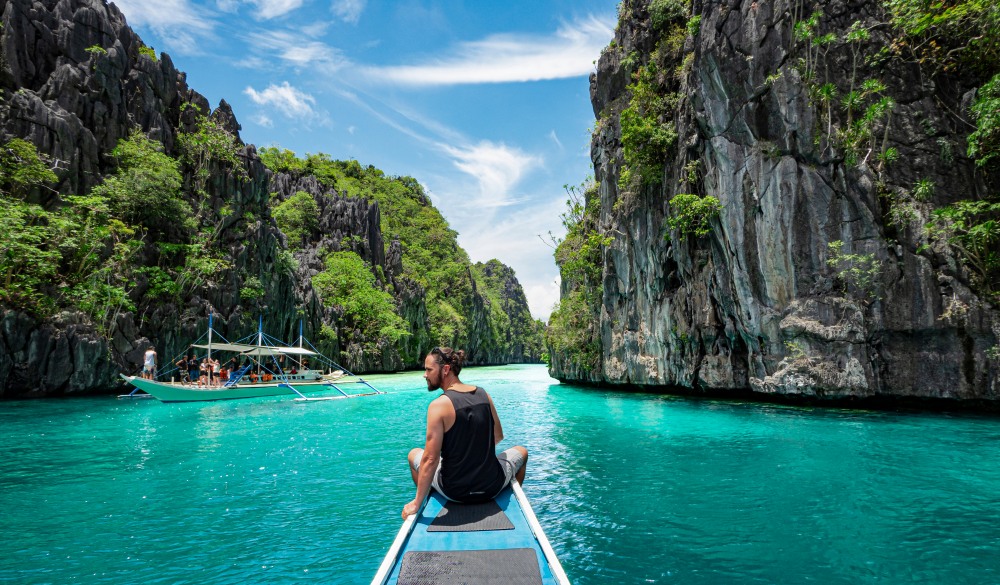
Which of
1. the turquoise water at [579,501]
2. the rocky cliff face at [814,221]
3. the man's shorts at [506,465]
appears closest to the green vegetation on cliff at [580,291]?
the rocky cliff face at [814,221]

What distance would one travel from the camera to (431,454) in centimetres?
405

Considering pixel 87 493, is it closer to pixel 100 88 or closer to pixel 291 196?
pixel 100 88

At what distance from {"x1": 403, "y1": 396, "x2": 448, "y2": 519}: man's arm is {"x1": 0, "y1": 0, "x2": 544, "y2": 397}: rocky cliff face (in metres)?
25.1

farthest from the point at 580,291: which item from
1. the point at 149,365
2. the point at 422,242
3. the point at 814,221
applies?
the point at 422,242

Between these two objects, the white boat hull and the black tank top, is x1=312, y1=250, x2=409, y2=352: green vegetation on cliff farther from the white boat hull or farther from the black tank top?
the black tank top

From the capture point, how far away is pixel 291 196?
175ft

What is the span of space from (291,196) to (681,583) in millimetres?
56461

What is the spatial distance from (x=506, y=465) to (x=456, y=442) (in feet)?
3.05

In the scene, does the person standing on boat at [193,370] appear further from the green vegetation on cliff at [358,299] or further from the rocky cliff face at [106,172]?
the green vegetation on cliff at [358,299]

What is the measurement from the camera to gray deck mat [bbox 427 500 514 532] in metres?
3.79

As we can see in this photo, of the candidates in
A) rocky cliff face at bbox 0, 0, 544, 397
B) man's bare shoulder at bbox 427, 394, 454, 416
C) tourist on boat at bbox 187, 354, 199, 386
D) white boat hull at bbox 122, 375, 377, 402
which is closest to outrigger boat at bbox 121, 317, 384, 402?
white boat hull at bbox 122, 375, 377, 402

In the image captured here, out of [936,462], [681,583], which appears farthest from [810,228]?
[681,583]

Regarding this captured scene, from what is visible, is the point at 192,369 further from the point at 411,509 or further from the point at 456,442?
the point at 456,442

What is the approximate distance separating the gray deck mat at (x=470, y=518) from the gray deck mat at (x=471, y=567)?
416 mm
